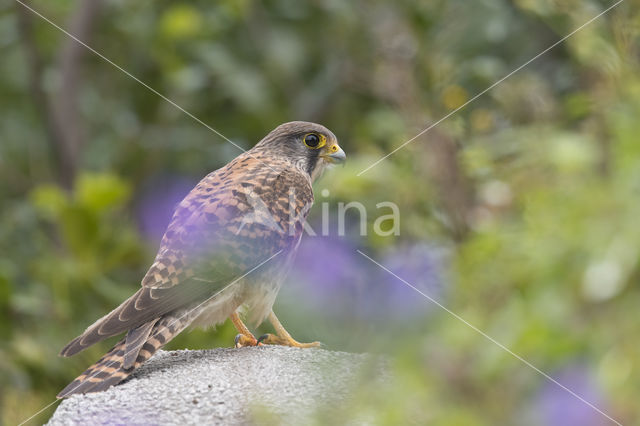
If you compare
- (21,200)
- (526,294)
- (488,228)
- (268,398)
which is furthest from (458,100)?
(21,200)

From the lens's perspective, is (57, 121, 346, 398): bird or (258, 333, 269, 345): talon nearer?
(57, 121, 346, 398): bird

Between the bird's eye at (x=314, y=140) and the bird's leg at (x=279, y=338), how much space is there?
74 cm

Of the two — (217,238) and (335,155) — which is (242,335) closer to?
(217,238)

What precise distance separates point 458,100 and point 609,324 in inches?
67.9

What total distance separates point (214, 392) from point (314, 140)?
136 centimetres

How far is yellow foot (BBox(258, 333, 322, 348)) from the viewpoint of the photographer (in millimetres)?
3143

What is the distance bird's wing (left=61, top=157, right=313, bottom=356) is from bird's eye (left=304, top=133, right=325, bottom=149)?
0.18 m

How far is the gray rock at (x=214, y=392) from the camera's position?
2.28 m

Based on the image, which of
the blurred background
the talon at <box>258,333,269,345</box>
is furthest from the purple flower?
the talon at <box>258,333,269,345</box>

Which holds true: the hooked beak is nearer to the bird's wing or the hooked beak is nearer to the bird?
the bird

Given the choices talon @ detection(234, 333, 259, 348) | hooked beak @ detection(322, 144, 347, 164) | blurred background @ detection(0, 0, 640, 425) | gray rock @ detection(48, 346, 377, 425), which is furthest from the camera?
hooked beak @ detection(322, 144, 347, 164)

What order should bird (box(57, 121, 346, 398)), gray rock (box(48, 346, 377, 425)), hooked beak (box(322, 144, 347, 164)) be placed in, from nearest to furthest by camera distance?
gray rock (box(48, 346, 377, 425)) < bird (box(57, 121, 346, 398)) < hooked beak (box(322, 144, 347, 164))

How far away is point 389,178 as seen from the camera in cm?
307

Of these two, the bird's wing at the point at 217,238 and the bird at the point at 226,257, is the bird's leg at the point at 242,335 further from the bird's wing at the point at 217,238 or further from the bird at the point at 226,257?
the bird's wing at the point at 217,238
